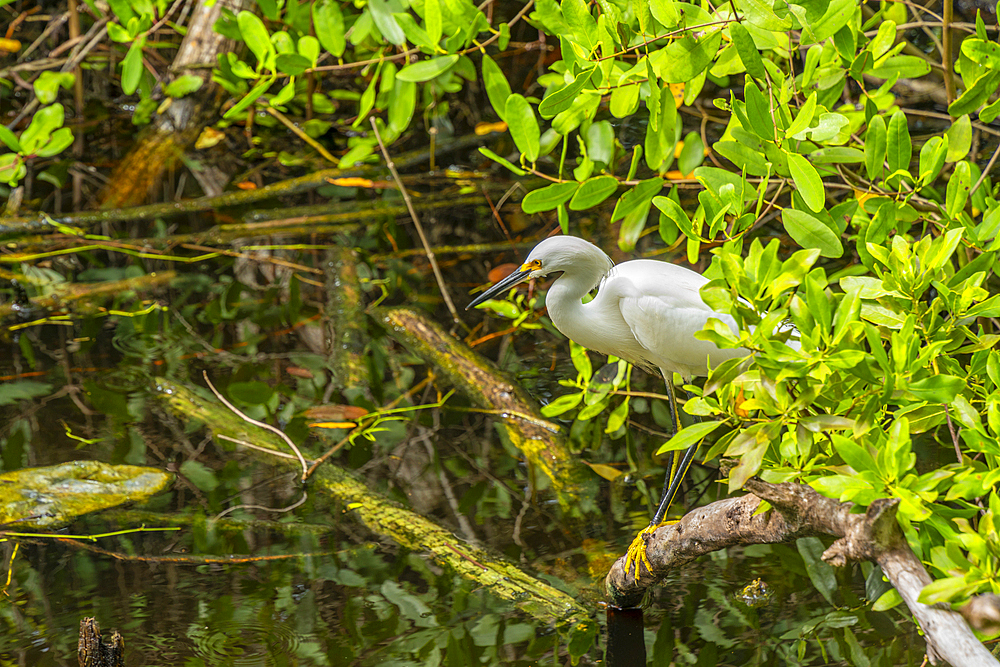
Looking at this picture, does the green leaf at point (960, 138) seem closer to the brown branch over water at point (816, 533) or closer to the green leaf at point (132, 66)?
the brown branch over water at point (816, 533)

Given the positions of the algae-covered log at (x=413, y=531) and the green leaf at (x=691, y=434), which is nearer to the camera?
the green leaf at (x=691, y=434)

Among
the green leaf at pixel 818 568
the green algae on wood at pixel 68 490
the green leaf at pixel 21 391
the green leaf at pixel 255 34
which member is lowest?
the green leaf at pixel 818 568

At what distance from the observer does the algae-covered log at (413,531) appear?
78.4 inches

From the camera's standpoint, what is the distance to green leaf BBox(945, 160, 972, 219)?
1.51m

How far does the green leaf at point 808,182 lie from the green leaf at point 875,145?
29 cm

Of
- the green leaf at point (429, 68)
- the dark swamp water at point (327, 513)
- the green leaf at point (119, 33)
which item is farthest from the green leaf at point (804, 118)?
the green leaf at point (119, 33)

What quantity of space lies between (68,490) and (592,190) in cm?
171

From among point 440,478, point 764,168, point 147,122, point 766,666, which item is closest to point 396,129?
point 440,478

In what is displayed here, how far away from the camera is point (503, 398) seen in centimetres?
286

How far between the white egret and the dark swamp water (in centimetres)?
35

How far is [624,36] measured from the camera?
1.60 meters

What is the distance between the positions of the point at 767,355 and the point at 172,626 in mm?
1543

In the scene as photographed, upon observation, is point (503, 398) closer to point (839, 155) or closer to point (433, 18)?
point (433, 18)

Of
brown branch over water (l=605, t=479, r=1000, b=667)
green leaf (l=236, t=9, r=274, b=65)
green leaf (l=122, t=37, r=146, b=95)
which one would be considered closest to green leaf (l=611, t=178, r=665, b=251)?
brown branch over water (l=605, t=479, r=1000, b=667)
